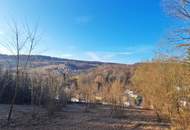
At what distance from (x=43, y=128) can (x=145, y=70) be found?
662 inches

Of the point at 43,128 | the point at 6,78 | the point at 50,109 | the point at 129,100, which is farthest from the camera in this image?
the point at 129,100

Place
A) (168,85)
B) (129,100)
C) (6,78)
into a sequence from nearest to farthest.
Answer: (168,85)
(6,78)
(129,100)

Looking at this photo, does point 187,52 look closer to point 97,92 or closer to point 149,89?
point 149,89

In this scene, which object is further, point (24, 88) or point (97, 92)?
point (97, 92)

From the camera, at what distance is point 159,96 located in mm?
22172

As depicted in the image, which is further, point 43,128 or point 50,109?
point 50,109

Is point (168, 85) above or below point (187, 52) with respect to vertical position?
below

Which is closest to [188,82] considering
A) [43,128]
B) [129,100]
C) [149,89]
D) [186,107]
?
[186,107]

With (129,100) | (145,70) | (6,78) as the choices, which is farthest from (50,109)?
(129,100)

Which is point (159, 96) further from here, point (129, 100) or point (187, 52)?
point (129, 100)

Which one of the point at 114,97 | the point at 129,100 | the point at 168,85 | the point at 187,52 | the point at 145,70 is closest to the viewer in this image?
the point at 187,52

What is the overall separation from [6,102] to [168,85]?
2875cm

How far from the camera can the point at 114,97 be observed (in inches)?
1666

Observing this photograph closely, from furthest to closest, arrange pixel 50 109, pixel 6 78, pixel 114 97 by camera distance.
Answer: pixel 114 97, pixel 6 78, pixel 50 109
